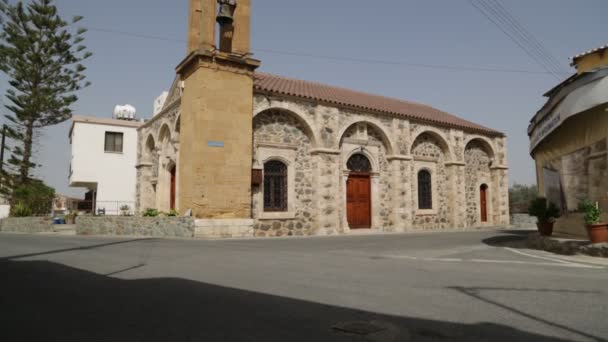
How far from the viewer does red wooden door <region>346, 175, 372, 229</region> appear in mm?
16719

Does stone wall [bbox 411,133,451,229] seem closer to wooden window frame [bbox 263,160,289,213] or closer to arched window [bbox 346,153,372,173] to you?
arched window [bbox 346,153,372,173]

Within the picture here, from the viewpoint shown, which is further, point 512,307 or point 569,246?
point 569,246

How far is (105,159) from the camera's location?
2553 centimetres

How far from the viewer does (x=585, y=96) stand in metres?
7.87

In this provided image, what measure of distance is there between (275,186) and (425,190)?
8230 millimetres

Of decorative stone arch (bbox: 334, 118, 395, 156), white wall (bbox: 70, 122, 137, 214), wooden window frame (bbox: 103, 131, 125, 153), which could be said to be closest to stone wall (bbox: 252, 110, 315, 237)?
decorative stone arch (bbox: 334, 118, 395, 156)

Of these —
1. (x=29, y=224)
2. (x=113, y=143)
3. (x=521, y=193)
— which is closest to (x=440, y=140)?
(x=29, y=224)

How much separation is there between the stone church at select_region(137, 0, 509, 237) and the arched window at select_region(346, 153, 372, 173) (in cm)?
5

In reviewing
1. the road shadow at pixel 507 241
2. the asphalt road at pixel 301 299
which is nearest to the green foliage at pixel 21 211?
the asphalt road at pixel 301 299

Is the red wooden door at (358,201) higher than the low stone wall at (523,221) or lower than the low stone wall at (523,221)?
higher

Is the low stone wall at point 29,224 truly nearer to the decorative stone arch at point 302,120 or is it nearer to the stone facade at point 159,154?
the stone facade at point 159,154

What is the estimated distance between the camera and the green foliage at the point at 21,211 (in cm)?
2034

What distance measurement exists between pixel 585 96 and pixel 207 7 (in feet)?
35.8

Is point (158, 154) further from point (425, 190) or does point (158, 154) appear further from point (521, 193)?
point (521, 193)
